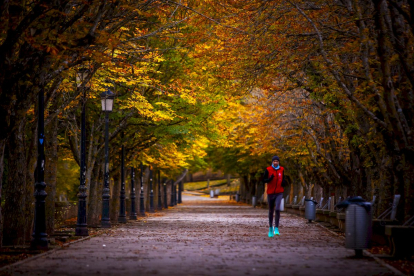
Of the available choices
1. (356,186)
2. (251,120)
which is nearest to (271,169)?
(356,186)

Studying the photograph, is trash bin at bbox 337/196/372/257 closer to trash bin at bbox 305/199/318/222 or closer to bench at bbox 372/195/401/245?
bench at bbox 372/195/401/245

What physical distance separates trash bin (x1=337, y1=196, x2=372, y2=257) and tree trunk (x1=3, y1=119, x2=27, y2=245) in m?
8.12

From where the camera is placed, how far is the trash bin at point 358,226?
46.0 ft

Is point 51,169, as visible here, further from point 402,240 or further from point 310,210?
point 310,210

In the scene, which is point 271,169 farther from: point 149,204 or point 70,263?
point 149,204

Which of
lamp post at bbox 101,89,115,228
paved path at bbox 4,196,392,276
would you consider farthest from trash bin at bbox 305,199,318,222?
paved path at bbox 4,196,392,276

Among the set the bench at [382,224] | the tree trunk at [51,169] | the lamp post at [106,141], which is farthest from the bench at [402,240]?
the lamp post at [106,141]

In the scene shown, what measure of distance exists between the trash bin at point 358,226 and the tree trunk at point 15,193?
8116 millimetres

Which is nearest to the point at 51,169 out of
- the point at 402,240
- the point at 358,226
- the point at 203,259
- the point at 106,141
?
the point at 106,141

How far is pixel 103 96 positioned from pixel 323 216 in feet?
41.8

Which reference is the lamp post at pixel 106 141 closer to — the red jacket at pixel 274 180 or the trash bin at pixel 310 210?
the red jacket at pixel 274 180

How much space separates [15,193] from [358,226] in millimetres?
8374

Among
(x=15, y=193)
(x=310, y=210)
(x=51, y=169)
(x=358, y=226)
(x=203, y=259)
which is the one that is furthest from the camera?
(x=310, y=210)

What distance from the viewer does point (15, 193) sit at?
1728 cm
